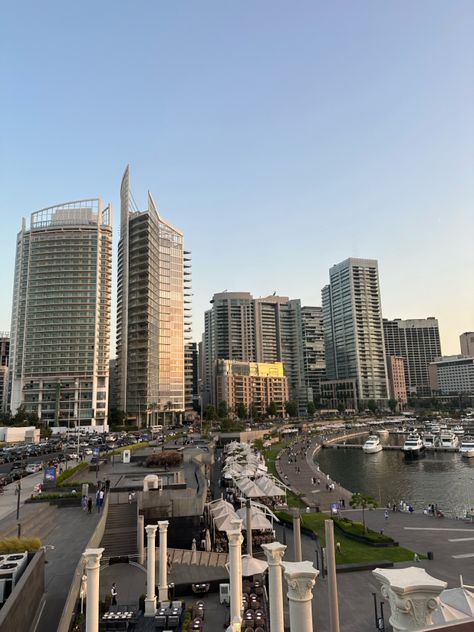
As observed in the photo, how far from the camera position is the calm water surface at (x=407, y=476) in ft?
188

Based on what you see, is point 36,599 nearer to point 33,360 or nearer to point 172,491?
point 172,491

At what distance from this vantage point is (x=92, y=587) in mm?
14656

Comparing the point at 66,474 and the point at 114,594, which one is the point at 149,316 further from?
the point at 114,594

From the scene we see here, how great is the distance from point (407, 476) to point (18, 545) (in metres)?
68.4

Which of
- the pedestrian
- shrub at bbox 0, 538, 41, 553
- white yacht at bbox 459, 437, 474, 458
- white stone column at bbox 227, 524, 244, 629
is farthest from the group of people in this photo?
white yacht at bbox 459, 437, 474, 458

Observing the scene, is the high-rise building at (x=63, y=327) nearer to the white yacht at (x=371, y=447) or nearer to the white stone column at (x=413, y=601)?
the white yacht at (x=371, y=447)

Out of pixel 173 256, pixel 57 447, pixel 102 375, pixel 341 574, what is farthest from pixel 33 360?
pixel 341 574

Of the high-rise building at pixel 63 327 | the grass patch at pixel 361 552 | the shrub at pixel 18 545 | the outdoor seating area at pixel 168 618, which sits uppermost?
the high-rise building at pixel 63 327

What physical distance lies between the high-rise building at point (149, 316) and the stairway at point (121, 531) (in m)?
121

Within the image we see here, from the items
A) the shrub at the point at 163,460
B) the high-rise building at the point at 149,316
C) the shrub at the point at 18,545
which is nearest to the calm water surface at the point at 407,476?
the shrub at the point at 163,460

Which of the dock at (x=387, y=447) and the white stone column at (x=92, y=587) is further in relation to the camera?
the dock at (x=387, y=447)

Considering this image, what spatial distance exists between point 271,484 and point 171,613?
21.9 metres

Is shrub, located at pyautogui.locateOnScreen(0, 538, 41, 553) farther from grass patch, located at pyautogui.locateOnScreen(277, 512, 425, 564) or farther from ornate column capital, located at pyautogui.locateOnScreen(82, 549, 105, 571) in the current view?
grass patch, located at pyautogui.locateOnScreen(277, 512, 425, 564)

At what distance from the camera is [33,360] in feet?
498
